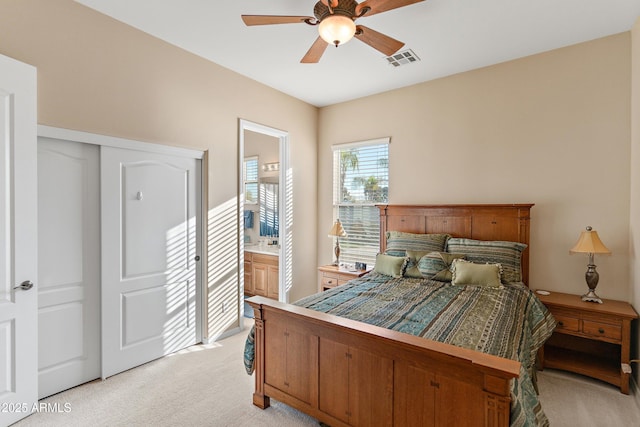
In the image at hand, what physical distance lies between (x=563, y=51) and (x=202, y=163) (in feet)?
12.6

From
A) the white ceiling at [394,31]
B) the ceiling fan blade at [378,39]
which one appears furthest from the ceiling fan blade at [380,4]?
the white ceiling at [394,31]

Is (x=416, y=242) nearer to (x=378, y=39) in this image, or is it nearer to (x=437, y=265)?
(x=437, y=265)

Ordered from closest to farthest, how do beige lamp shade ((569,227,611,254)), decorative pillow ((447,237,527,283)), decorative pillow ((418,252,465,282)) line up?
beige lamp shade ((569,227,611,254)) → decorative pillow ((447,237,527,283)) → decorative pillow ((418,252,465,282))

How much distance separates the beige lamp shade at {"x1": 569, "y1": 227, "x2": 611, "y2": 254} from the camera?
268 centimetres

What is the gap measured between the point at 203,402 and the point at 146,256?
1.40m

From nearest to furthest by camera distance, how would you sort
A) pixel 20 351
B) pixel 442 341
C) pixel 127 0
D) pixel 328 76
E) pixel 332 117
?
1. pixel 442 341
2. pixel 20 351
3. pixel 127 0
4. pixel 328 76
5. pixel 332 117

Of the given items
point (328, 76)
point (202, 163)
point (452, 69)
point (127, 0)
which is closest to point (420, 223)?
point (452, 69)

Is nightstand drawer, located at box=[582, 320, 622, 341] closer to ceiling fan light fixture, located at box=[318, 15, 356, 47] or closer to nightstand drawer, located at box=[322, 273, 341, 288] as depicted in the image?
nightstand drawer, located at box=[322, 273, 341, 288]

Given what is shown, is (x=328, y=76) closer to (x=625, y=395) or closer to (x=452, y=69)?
(x=452, y=69)

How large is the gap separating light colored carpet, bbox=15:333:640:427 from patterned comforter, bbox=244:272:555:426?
350mm

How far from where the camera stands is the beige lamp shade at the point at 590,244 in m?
2.68

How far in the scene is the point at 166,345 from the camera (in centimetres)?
310

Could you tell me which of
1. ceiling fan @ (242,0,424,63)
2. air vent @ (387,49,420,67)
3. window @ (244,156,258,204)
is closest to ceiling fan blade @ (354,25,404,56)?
ceiling fan @ (242,0,424,63)

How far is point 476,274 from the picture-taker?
2885 mm
